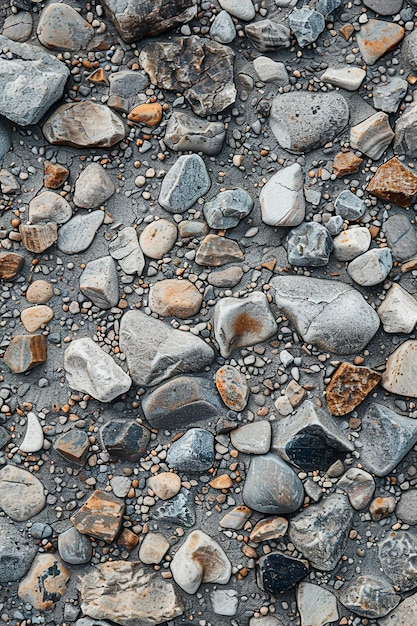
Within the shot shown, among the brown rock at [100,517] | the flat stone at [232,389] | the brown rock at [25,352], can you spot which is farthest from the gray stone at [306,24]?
the brown rock at [100,517]

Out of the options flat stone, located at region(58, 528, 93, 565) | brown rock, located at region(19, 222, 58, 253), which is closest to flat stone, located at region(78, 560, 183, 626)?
flat stone, located at region(58, 528, 93, 565)

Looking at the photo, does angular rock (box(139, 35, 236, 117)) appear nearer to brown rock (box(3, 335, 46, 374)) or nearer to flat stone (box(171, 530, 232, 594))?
brown rock (box(3, 335, 46, 374))

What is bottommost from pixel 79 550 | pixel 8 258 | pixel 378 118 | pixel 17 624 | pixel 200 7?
pixel 17 624

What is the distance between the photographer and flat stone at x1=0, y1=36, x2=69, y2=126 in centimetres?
169

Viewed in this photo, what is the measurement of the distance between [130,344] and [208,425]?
A: 0.89ft

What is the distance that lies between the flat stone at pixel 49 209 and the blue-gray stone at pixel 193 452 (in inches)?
24.3

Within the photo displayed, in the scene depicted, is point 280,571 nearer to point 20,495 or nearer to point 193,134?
point 20,495

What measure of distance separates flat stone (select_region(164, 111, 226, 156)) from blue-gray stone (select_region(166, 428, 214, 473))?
688 millimetres

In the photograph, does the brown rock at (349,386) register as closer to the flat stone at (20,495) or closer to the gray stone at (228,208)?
the gray stone at (228,208)

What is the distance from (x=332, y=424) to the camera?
1640mm

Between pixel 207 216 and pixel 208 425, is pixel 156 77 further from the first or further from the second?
pixel 208 425

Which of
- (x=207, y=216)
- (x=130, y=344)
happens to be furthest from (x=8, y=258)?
(x=207, y=216)

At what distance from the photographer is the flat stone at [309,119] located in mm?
1699

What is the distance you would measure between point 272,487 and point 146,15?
1.18 m
